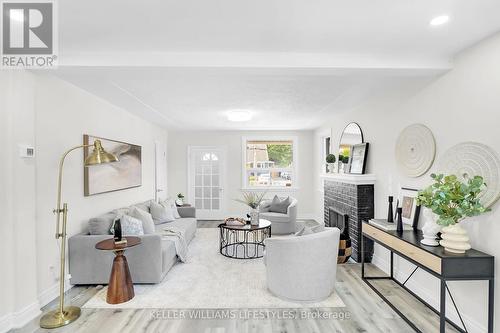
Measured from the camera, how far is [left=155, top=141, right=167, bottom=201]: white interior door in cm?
612

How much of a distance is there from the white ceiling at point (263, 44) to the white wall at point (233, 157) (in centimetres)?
343

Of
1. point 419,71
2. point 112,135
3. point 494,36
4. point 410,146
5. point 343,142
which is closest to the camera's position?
point 494,36

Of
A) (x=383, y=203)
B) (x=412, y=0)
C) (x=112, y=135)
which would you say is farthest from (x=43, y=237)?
(x=383, y=203)

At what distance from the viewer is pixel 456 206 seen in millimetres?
2121

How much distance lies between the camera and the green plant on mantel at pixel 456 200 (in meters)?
1.99

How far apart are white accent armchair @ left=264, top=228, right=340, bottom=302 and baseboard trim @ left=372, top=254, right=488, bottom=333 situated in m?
0.99

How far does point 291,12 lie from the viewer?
1.78 metres

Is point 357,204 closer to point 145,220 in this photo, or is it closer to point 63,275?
point 145,220

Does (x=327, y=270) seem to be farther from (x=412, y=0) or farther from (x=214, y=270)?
(x=412, y=0)

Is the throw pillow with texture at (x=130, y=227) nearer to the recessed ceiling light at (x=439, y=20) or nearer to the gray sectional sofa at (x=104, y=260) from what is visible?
the gray sectional sofa at (x=104, y=260)

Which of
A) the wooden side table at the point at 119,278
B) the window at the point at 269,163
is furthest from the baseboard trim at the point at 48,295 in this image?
the window at the point at 269,163

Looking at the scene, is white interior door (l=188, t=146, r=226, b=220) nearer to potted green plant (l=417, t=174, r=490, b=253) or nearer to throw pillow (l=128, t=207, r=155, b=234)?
throw pillow (l=128, t=207, r=155, b=234)

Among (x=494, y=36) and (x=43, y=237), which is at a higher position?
(x=494, y=36)

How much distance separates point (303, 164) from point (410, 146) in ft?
13.4
